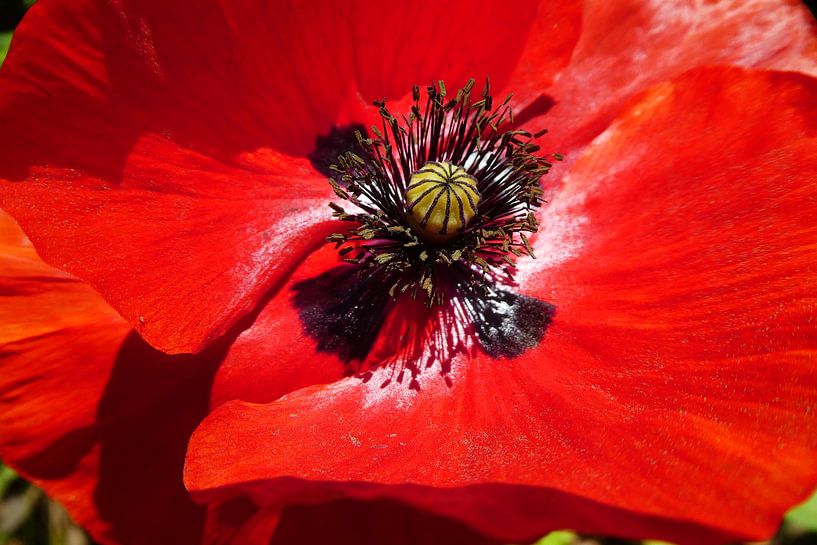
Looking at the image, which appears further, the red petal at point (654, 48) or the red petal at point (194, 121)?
the red petal at point (654, 48)

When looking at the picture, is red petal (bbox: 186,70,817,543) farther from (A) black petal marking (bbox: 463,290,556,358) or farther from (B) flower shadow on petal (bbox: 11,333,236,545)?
(B) flower shadow on petal (bbox: 11,333,236,545)

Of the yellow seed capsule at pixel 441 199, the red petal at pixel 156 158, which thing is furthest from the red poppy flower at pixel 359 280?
the yellow seed capsule at pixel 441 199

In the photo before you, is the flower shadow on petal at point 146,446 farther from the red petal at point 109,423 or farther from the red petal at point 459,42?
the red petal at point 459,42

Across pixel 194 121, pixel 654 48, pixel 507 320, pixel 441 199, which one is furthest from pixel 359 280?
pixel 654 48

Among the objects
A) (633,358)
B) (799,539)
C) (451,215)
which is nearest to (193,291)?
(451,215)

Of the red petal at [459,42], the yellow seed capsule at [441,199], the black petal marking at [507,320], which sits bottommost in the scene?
the black petal marking at [507,320]

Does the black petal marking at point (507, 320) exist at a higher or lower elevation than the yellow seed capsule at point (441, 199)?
lower

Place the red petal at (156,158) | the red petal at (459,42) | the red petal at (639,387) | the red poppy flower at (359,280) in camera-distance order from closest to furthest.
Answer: the red petal at (639,387), the red poppy flower at (359,280), the red petal at (156,158), the red petal at (459,42)

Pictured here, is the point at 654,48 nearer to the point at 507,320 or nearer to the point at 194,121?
the point at 507,320
